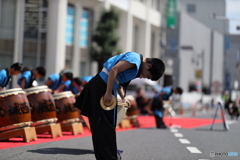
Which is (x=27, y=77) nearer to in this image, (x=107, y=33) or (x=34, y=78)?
(x=34, y=78)

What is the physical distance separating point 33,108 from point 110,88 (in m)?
5.59

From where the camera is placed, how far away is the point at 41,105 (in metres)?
12.3

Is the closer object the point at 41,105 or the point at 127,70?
the point at 127,70

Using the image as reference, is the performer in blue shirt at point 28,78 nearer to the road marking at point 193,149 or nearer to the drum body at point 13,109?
the drum body at point 13,109

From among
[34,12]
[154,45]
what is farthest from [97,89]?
[154,45]

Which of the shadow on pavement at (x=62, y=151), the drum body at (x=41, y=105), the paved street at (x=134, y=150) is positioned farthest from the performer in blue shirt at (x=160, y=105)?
the shadow on pavement at (x=62, y=151)

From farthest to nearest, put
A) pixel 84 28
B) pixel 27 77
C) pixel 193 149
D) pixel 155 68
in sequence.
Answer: pixel 84 28, pixel 27 77, pixel 193 149, pixel 155 68

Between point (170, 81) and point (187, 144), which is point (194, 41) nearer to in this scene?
point (170, 81)

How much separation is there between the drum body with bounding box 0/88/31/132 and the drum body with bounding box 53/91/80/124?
7.46 ft

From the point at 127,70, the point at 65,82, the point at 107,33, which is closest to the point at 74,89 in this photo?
the point at 65,82

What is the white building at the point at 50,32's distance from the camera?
34406 mm

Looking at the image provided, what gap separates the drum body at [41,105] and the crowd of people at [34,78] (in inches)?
20.2

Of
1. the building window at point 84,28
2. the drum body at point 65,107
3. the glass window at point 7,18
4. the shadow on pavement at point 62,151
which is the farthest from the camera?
the building window at point 84,28

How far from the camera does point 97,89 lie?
23.7ft
